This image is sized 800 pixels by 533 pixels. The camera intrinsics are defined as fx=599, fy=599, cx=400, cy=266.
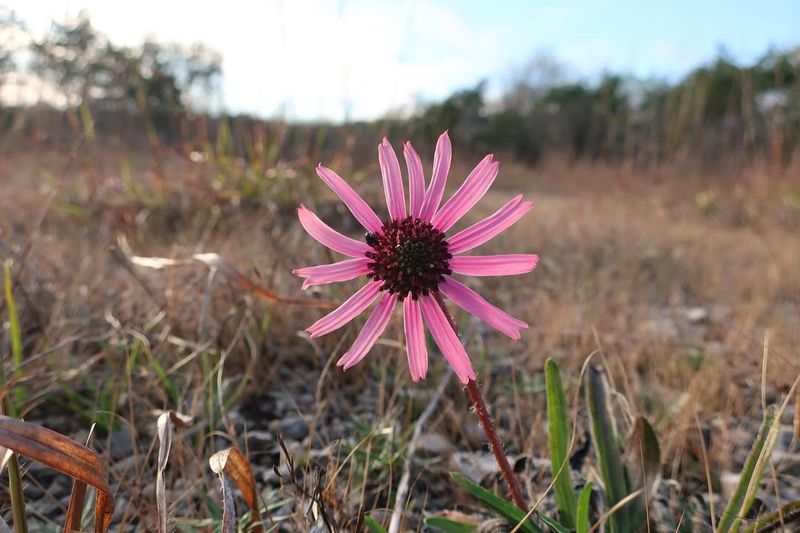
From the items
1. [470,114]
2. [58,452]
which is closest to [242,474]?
[58,452]

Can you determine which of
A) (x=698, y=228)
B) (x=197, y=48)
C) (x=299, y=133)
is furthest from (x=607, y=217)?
(x=197, y=48)

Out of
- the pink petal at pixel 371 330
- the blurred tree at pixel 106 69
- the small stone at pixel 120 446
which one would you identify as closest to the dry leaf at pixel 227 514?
the pink petal at pixel 371 330

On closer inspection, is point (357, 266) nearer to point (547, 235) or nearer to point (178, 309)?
point (178, 309)

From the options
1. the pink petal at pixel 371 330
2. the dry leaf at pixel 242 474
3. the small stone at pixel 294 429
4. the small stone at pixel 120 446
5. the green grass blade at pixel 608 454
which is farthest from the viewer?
the small stone at pixel 294 429

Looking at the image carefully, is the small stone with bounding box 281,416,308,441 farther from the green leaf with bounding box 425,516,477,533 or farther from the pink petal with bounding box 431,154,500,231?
the pink petal with bounding box 431,154,500,231

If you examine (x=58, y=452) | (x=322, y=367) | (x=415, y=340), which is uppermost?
(x=415, y=340)

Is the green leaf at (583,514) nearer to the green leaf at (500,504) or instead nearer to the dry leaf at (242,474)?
the green leaf at (500,504)

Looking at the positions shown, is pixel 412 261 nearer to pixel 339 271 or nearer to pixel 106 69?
pixel 339 271
